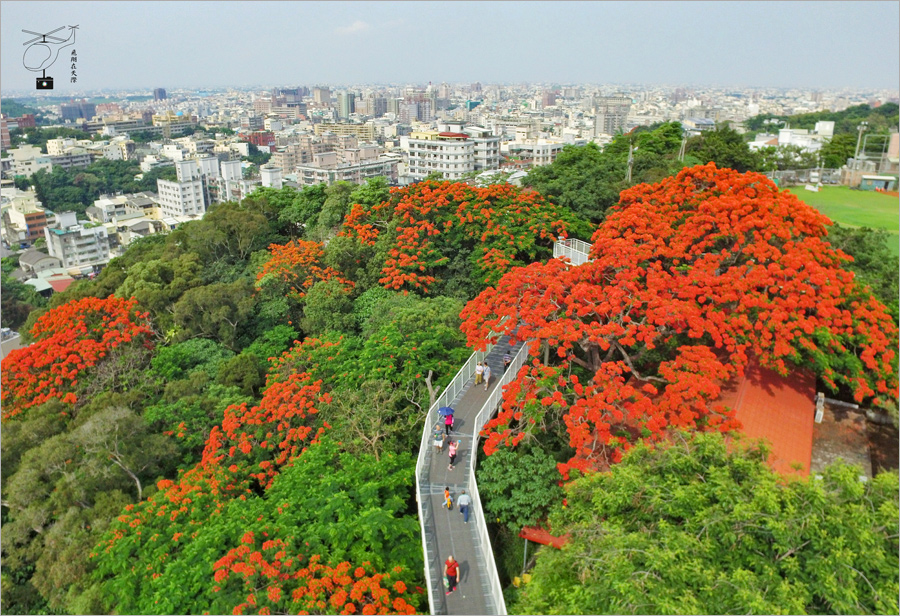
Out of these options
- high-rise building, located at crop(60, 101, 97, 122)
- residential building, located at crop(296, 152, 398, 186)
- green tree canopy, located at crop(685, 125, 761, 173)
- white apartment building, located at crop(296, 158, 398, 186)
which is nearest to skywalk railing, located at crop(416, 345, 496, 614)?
green tree canopy, located at crop(685, 125, 761, 173)

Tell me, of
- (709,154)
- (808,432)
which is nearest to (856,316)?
(808,432)

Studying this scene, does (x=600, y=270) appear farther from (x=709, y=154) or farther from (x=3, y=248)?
(x=3, y=248)

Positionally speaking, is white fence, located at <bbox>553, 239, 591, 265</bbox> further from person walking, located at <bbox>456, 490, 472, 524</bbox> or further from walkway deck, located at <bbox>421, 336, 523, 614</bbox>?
person walking, located at <bbox>456, 490, 472, 524</bbox>

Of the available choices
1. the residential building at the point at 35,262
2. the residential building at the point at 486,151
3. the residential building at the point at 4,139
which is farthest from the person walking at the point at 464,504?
the residential building at the point at 4,139

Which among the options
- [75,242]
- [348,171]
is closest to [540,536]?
[75,242]

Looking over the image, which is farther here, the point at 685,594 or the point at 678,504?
the point at 678,504

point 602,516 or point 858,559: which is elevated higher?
point 858,559

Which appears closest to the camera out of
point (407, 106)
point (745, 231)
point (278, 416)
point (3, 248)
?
point (278, 416)
